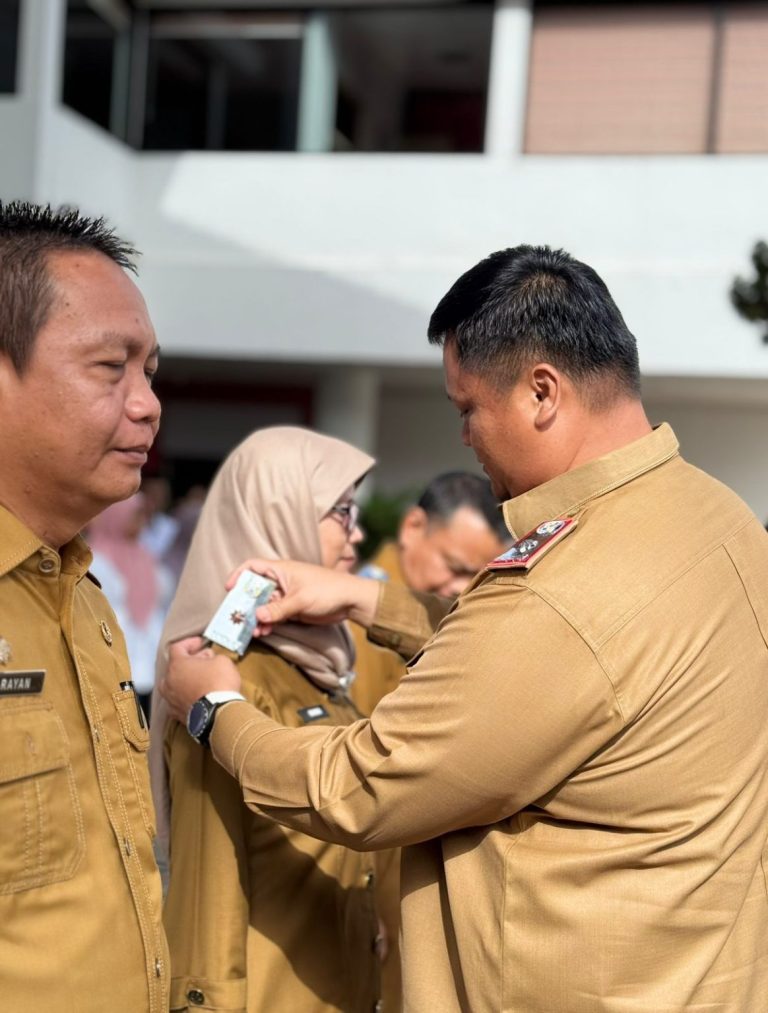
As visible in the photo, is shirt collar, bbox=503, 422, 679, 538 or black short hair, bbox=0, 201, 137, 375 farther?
shirt collar, bbox=503, 422, 679, 538

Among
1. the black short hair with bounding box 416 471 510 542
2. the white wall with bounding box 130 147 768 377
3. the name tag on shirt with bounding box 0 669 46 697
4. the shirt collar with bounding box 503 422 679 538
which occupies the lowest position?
the name tag on shirt with bounding box 0 669 46 697

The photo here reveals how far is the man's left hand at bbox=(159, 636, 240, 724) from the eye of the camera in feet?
7.43

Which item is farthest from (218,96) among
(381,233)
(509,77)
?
(509,77)

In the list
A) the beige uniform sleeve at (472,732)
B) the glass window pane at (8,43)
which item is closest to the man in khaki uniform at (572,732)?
the beige uniform sleeve at (472,732)

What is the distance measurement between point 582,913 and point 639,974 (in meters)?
0.13

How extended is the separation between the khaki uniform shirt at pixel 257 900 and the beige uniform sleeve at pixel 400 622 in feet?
0.88

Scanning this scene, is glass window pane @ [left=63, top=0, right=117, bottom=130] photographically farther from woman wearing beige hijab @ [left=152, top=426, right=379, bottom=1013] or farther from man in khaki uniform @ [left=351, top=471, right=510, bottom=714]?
woman wearing beige hijab @ [left=152, top=426, right=379, bottom=1013]

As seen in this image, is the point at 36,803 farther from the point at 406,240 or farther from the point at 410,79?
the point at 410,79

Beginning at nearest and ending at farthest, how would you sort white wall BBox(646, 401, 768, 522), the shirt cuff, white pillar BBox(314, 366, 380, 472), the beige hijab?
the shirt cuff, the beige hijab, white pillar BBox(314, 366, 380, 472), white wall BBox(646, 401, 768, 522)

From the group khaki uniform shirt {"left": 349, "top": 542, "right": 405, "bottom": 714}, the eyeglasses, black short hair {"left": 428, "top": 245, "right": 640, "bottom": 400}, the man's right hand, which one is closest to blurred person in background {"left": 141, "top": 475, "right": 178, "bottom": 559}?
khaki uniform shirt {"left": 349, "top": 542, "right": 405, "bottom": 714}

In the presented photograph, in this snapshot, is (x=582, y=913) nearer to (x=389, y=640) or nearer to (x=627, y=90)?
(x=389, y=640)

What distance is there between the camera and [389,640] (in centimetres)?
271

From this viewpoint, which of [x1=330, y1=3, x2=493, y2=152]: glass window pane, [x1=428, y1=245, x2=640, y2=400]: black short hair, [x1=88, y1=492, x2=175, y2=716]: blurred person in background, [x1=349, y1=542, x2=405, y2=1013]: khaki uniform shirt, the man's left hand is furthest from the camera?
[x1=330, y1=3, x2=493, y2=152]: glass window pane

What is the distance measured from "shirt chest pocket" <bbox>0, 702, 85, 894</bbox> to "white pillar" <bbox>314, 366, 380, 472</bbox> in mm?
12135
